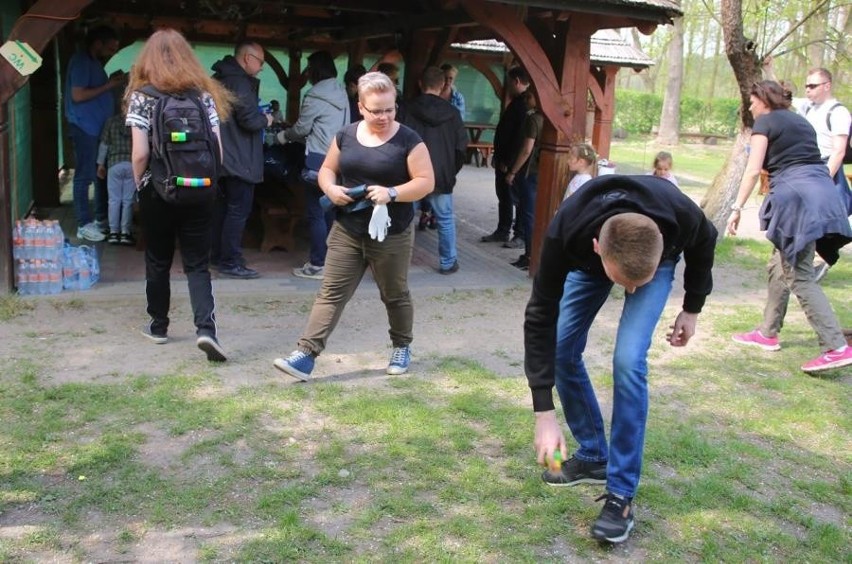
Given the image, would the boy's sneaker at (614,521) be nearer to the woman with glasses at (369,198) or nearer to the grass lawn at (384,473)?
the grass lawn at (384,473)

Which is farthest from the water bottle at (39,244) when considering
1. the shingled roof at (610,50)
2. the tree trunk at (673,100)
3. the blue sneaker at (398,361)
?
the tree trunk at (673,100)

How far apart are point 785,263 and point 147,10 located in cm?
932

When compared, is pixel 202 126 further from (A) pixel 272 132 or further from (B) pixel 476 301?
(A) pixel 272 132

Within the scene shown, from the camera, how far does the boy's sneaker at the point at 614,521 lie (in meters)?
3.30

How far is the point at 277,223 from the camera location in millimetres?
8016

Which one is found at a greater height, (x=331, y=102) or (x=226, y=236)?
(x=331, y=102)

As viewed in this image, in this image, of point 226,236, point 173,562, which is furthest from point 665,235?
point 226,236

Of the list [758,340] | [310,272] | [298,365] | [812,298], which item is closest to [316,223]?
[310,272]

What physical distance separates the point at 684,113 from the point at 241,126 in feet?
105

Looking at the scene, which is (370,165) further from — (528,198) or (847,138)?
(528,198)

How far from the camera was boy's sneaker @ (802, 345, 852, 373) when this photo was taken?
5504 mm

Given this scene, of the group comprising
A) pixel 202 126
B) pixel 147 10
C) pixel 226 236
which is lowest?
pixel 226 236

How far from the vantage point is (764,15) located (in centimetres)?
1222

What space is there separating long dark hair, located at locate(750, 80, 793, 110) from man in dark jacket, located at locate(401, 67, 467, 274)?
2.65 meters
